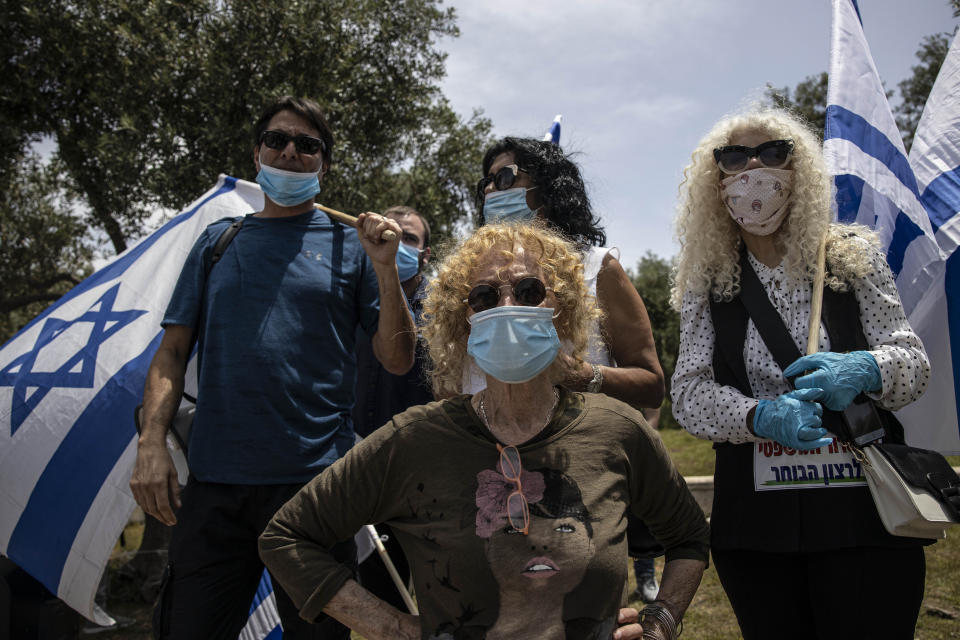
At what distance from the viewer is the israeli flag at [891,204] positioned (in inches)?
108

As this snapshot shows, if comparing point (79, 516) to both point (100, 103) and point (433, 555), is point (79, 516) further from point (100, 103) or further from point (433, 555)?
point (100, 103)

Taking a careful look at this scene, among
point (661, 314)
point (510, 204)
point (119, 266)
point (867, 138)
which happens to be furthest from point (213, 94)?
point (661, 314)

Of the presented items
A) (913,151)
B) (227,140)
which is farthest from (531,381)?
(227,140)

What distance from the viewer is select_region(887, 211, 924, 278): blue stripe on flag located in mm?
2877

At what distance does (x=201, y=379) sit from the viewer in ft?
8.21

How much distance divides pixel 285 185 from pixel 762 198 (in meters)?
1.67

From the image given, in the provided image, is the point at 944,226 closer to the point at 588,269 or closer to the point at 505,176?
the point at 588,269

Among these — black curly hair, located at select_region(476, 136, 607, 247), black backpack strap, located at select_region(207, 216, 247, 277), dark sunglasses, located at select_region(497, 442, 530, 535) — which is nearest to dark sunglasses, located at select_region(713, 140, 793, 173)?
black curly hair, located at select_region(476, 136, 607, 247)

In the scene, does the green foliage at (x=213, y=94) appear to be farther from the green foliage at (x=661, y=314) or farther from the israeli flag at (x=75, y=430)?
the green foliage at (x=661, y=314)

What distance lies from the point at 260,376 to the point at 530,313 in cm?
111

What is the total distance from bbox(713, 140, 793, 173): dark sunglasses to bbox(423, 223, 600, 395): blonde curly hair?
2.47ft

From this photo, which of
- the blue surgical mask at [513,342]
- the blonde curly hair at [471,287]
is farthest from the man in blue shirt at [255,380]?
the blue surgical mask at [513,342]

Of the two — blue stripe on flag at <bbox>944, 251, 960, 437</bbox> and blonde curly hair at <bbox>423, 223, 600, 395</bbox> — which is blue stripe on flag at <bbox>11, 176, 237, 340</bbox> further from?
blue stripe on flag at <bbox>944, 251, 960, 437</bbox>

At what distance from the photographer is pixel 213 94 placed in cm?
723
